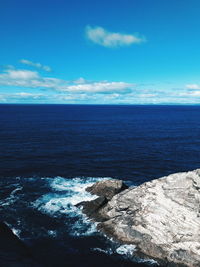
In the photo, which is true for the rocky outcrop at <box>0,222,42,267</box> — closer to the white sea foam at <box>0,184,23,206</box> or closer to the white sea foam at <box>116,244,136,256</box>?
the white sea foam at <box>0,184,23,206</box>

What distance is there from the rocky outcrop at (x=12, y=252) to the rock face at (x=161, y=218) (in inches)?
482

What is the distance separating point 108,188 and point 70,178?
13330 mm

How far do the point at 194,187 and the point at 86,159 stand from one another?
38.9 meters

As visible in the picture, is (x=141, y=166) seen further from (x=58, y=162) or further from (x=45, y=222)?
(x=45, y=222)

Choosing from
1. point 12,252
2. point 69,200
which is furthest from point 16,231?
point 69,200

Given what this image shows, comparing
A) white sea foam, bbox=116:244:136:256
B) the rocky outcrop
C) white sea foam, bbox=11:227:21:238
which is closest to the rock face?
white sea foam, bbox=116:244:136:256

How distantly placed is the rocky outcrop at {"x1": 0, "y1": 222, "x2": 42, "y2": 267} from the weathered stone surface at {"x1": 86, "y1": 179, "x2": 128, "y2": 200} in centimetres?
1878

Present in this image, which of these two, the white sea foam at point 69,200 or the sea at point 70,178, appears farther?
the white sea foam at point 69,200

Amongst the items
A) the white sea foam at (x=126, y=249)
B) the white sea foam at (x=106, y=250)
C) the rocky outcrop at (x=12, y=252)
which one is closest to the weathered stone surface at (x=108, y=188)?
the white sea foam at (x=126, y=249)

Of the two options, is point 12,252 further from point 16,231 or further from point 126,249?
point 126,249

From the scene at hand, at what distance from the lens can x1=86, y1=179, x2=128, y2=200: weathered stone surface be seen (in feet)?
153

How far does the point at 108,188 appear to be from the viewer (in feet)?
157

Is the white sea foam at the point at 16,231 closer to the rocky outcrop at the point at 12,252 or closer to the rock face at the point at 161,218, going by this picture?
the rocky outcrop at the point at 12,252

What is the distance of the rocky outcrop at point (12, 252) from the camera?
2867cm
